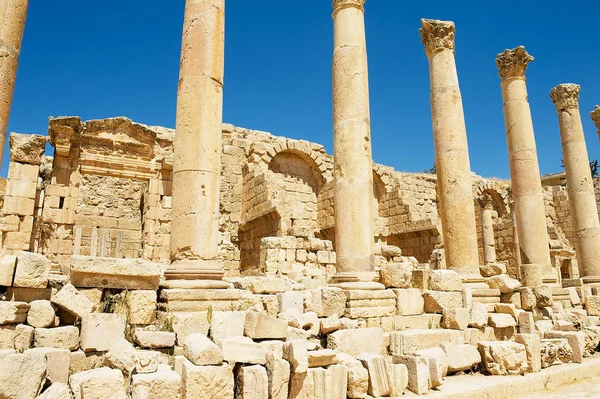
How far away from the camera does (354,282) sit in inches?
315

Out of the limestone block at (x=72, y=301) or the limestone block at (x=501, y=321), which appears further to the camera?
the limestone block at (x=501, y=321)

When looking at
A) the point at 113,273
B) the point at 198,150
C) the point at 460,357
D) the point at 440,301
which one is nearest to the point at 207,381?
the point at 113,273

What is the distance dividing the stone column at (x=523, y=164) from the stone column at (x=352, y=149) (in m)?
6.49

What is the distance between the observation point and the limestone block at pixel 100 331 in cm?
517

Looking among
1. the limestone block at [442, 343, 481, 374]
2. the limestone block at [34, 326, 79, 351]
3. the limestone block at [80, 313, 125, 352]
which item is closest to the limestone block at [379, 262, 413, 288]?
the limestone block at [442, 343, 481, 374]

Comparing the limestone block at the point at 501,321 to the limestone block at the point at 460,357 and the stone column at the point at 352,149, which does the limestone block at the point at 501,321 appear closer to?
the limestone block at the point at 460,357

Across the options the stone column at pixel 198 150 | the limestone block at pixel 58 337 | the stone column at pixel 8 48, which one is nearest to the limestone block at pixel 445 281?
the stone column at pixel 198 150

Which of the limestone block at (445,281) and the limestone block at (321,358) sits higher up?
the limestone block at (445,281)

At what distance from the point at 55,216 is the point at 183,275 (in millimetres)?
8980

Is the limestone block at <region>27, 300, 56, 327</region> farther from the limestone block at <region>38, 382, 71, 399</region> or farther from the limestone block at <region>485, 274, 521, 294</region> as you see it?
the limestone block at <region>485, 274, 521, 294</region>

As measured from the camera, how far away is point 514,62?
44.0 ft

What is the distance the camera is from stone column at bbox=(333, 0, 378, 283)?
27.2ft

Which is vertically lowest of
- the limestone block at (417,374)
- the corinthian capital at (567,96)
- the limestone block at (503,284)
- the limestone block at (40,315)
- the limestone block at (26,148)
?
the limestone block at (417,374)

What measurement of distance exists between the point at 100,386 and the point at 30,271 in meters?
2.10
